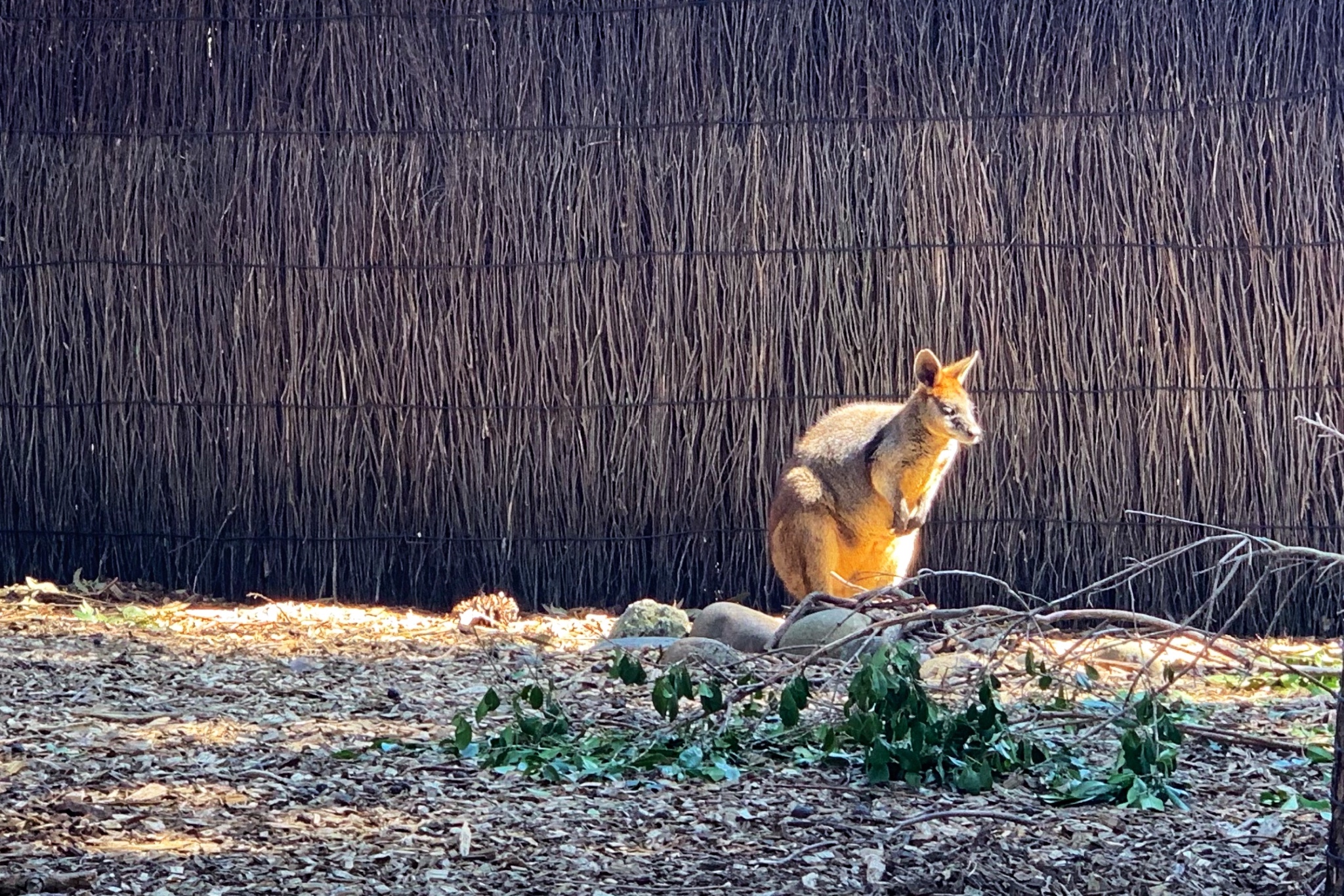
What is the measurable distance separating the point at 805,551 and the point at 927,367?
970 millimetres

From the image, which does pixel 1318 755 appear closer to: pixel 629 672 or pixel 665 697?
pixel 665 697

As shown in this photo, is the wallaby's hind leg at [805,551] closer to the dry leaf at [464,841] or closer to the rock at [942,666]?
the rock at [942,666]

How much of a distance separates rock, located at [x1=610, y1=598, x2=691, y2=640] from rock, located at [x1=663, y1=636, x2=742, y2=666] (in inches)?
26.5

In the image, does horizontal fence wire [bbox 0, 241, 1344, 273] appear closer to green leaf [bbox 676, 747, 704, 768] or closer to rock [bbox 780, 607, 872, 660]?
rock [bbox 780, 607, 872, 660]

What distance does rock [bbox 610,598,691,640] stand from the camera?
20.3ft

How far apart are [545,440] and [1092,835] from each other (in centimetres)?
416

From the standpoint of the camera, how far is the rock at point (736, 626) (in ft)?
19.0

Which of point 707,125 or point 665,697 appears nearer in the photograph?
point 665,697

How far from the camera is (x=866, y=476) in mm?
6953

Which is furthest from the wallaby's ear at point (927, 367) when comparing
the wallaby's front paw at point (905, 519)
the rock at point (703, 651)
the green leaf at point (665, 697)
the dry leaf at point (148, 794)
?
the dry leaf at point (148, 794)

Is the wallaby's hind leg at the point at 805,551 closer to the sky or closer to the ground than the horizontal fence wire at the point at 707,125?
closer to the ground

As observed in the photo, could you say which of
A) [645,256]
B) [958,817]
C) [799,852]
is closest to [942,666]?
[958,817]

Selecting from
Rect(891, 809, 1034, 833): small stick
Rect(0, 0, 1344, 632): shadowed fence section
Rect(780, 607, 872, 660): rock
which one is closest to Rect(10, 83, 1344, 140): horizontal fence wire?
Rect(0, 0, 1344, 632): shadowed fence section

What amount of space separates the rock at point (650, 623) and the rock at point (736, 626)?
0.33 ft
